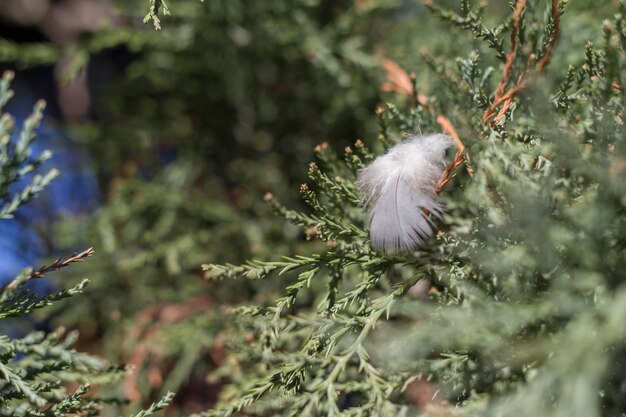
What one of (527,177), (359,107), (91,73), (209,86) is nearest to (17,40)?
(91,73)

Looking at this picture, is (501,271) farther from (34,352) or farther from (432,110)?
(34,352)

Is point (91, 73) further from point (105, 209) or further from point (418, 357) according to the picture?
point (418, 357)

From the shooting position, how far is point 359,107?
4.21ft

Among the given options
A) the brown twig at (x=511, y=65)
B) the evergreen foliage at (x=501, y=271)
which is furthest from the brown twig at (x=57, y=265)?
the brown twig at (x=511, y=65)

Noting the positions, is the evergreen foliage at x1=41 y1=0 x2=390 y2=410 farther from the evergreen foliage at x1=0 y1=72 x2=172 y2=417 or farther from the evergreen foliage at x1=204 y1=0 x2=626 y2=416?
the evergreen foliage at x1=204 y1=0 x2=626 y2=416

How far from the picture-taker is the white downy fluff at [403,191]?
0.66 meters

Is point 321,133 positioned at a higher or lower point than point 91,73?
lower

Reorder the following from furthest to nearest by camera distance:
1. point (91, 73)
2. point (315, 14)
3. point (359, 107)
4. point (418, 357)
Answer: point (91, 73), point (315, 14), point (359, 107), point (418, 357)

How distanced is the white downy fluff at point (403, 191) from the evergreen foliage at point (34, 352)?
0.97 ft

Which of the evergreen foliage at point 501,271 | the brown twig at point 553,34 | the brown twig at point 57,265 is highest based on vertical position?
the brown twig at point 553,34

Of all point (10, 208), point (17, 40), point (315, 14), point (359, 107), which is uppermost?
point (17, 40)

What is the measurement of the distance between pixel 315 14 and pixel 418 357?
94 centimetres

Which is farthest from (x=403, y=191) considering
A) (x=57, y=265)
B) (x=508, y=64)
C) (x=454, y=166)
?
(x=57, y=265)

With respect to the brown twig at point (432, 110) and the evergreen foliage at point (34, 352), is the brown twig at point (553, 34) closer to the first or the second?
the brown twig at point (432, 110)
